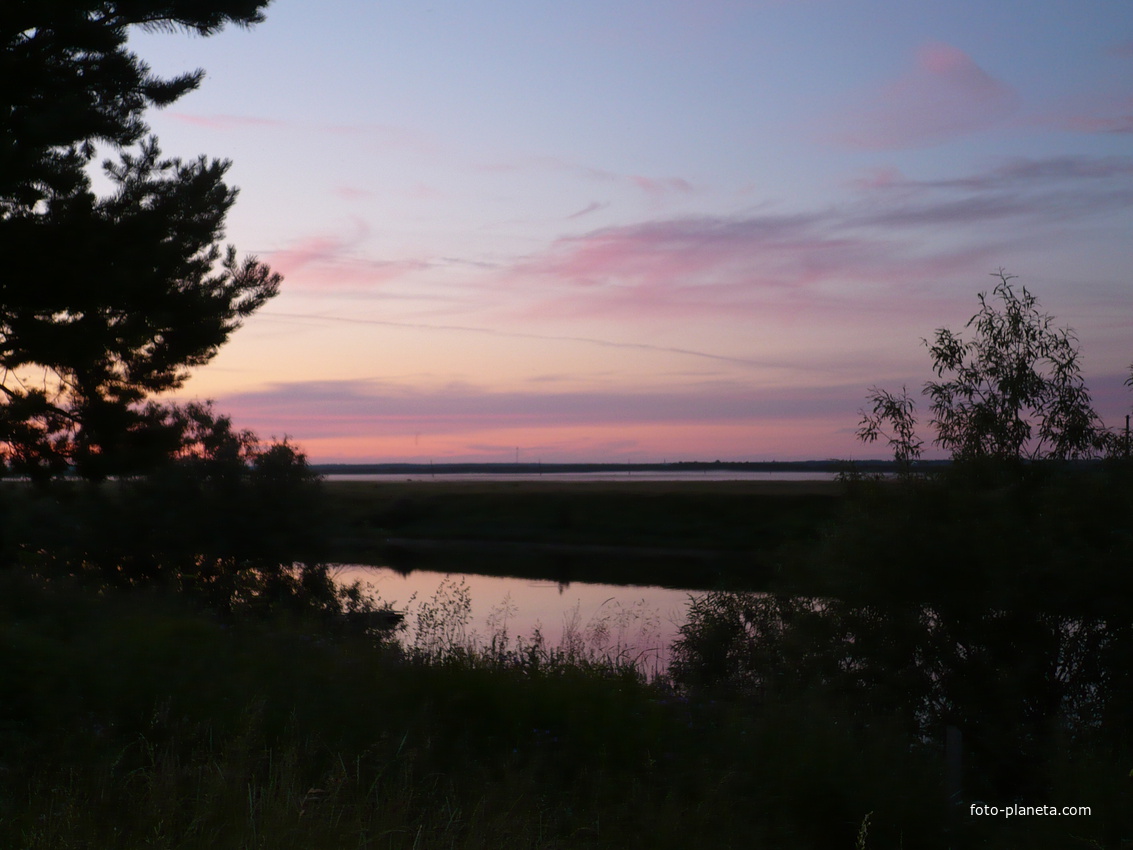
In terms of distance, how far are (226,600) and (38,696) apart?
15886mm

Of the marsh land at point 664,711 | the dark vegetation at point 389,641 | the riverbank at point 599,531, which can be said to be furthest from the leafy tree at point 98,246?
the riverbank at point 599,531

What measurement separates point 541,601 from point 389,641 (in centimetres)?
2392

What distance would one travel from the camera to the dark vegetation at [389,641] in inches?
235

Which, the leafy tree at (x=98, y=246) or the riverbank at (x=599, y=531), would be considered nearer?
the leafy tree at (x=98, y=246)

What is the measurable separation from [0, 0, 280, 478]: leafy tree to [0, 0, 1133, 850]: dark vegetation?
0.05 metres

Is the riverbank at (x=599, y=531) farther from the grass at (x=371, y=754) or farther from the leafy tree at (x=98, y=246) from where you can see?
the grass at (x=371, y=754)

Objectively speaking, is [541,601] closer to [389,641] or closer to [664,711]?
[389,641]

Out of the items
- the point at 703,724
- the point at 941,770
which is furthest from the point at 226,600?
the point at 941,770

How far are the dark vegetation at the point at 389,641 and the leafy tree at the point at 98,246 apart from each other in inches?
2.0

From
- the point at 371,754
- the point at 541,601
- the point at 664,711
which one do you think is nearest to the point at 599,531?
the point at 541,601

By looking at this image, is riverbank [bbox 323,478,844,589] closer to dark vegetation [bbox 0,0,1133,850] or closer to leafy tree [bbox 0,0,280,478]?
dark vegetation [bbox 0,0,1133,850]

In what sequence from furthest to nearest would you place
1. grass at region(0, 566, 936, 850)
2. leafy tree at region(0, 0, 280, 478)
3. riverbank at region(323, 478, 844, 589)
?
1. riverbank at region(323, 478, 844, 589)
2. leafy tree at region(0, 0, 280, 478)
3. grass at region(0, 566, 936, 850)

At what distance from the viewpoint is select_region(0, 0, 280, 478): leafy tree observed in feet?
37.9

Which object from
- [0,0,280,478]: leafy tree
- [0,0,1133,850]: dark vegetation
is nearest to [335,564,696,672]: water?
[0,0,1133,850]: dark vegetation
